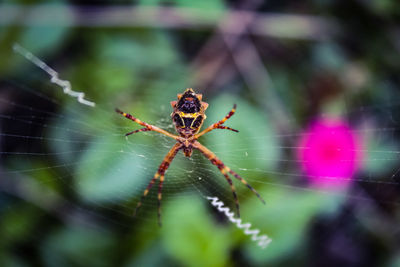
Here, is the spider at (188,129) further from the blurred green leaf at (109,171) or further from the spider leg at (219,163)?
the blurred green leaf at (109,171)

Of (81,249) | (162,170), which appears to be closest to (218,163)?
(162,170)

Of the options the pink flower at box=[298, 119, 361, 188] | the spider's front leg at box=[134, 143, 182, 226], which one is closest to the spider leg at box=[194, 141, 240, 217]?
the spider's front leg at box=[134, 143, 182, 226]

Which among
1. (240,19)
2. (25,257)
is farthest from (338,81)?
(25,257)

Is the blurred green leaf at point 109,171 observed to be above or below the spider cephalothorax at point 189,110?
below

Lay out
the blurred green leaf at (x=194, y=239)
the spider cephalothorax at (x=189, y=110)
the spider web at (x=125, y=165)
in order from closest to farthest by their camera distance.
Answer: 1. the blurred green leaf at (x=194, y=239)
2. the spider cephalothorax at (x=189, y=110)
3. the spider web at (x=125, y=165)

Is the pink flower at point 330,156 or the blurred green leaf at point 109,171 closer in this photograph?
the blurred green leaf at point 109,171

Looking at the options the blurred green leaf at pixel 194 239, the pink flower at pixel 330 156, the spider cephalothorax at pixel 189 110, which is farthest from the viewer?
the pink flower at pixel 330 156

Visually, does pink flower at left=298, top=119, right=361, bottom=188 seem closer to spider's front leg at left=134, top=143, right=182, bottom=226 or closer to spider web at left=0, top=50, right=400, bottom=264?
spider web at left=0, top=50, right=400, bottom=264

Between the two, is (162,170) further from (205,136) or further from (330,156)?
(330,156)

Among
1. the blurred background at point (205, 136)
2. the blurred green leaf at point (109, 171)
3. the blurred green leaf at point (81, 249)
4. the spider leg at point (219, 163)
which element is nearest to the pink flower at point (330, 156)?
the blurred background at point (205, 136)
